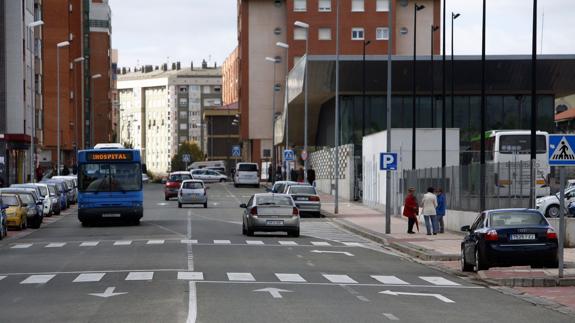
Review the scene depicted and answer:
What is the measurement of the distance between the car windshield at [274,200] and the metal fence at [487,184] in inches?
252

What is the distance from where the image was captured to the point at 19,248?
116 feet

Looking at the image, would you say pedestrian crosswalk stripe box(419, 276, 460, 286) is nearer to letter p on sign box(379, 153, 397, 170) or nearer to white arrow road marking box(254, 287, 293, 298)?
white arrow road marking box(254, 287, 293, 298)

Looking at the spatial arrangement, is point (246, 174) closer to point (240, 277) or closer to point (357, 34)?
point (357, 34)

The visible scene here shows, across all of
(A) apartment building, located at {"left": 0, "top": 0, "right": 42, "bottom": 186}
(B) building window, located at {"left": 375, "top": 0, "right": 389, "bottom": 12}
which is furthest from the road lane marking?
(B) building window, located at {"left": 375, "top": 0, "right": 389, "bottom": 12}

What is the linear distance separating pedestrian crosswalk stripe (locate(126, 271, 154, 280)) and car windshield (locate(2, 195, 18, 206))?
835 inches

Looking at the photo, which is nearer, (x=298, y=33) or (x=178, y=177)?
(x=178, y=177)

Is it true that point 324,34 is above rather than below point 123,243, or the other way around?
above

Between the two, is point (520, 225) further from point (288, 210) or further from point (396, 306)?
point (288, 210)

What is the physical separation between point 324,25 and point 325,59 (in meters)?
37.3

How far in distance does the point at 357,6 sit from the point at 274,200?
272 feet

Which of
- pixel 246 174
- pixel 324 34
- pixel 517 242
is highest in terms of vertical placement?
pixel 324 34

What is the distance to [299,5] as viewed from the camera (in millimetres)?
119625

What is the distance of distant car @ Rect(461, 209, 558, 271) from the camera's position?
83.0ft

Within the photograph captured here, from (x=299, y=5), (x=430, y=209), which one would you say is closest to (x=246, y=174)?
(x=299, y=5)
